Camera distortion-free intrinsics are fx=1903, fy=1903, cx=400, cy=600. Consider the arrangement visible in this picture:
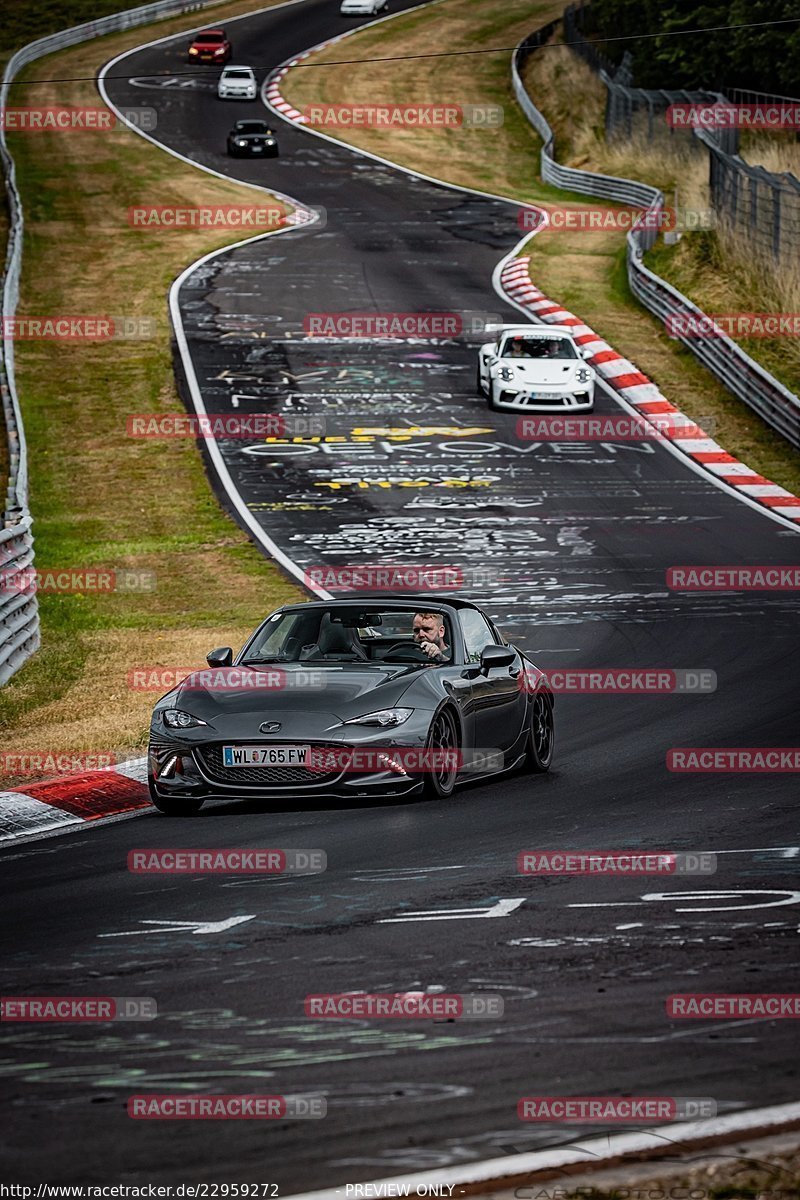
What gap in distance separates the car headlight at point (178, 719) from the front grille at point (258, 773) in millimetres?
197

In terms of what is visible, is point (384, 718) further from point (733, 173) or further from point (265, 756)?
point (733, 173)

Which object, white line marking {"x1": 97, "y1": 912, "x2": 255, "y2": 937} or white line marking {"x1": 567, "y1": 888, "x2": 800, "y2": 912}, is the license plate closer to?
white line marking {"x1": 97, "y1": 912, "x2": 255, "y2": 937}

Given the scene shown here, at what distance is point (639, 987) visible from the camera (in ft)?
22.3

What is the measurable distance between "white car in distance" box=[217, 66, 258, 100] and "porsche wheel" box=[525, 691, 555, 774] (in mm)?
61722

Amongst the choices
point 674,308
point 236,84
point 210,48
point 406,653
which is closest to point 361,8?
point 210,48

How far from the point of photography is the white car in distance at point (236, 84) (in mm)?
71250

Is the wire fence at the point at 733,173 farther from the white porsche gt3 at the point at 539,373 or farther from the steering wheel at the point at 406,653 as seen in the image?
the steering wheel at the point at 406,653

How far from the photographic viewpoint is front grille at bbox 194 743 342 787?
36.2 ft

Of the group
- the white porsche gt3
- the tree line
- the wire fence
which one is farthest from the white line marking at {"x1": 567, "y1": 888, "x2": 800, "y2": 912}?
the tree line

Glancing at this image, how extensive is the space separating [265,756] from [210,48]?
7035 cm

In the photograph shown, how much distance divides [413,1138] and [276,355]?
3372 cm

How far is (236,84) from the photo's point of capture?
234ft

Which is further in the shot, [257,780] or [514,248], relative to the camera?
[514,248]

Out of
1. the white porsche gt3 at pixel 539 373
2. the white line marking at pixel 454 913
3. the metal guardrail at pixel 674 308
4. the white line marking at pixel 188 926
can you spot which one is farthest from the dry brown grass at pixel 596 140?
the white line marking at pixel 188 926
